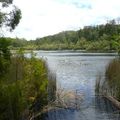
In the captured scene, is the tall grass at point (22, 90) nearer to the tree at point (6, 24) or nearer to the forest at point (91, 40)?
the tree at point (6, 24)

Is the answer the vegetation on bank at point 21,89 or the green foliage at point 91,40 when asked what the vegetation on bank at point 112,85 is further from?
the green foliage at point 91,40

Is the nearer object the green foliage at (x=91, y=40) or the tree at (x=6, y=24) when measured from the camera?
the tree at (x=6, y=24)

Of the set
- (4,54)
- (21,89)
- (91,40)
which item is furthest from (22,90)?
(91,40)

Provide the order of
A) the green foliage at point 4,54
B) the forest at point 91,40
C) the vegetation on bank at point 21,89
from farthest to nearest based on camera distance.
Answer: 1. the forest at point 91,40
2. the vegetation on bank at point 21,89
3. the green foliage at point 4,54

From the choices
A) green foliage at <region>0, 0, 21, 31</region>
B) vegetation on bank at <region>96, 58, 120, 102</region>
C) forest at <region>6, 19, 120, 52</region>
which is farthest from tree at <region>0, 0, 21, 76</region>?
forest at <region>6, 19, 120, 52</region>

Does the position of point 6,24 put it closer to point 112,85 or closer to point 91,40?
point 112,85

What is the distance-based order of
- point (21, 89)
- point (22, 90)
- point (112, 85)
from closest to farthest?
point (21, 89) < point (22, 90) < point (112, 85)

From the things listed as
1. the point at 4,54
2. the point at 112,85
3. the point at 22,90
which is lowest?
the point at 112,85

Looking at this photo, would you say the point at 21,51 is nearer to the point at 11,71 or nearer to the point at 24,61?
the point at 24,61

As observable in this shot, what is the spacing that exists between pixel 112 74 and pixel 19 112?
11239 millimetres

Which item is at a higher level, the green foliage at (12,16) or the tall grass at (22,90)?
the green foliage at (12,16)

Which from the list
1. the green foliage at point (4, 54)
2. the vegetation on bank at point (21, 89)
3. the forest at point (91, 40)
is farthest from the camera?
the forest at point (91, 40)

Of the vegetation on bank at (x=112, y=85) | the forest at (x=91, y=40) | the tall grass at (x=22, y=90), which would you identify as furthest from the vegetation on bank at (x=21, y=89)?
the forest at (x=91, y=40)

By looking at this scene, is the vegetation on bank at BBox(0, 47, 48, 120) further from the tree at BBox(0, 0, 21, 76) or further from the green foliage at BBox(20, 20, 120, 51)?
the green foliage at BBox(20, 20, 120, 51)
